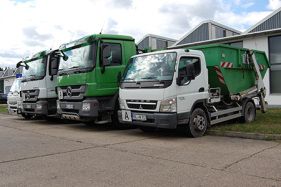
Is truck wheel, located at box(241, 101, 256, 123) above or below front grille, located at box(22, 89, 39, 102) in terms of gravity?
below

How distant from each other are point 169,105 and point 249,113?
453 cm

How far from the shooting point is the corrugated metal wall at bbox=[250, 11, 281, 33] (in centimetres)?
1912

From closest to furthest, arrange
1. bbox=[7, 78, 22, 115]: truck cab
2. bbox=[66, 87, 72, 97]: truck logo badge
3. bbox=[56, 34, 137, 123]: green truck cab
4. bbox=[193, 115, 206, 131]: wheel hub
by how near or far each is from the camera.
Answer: bbox=[193, 115, 206, 131]: wheel hub, bbox=[56, 34, 137, 123]: green truck cab, bbox=[66, 87, 72, 97]: truck logo badge, bbox=[7, 78, 22, 115]: truck cab

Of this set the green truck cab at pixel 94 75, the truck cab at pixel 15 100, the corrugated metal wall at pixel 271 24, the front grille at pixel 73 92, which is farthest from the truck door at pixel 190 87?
the corrugated metal wall at pixel 271 24

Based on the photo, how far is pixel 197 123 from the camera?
32.1 feet

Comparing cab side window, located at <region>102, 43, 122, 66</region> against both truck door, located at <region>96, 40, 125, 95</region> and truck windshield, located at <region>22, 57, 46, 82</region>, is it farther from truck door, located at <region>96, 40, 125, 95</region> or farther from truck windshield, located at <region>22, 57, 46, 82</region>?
truck windshield, located at <region>22, 57, 46, 82</region>

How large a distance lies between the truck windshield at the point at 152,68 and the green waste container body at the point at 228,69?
6.29 feet

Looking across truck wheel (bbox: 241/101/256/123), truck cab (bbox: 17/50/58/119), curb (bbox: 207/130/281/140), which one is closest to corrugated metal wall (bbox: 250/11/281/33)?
truck wheel (bbox: 241/101/256/123)

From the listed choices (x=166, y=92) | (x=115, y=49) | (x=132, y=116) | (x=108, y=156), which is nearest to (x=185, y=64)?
(x=166, y=92)

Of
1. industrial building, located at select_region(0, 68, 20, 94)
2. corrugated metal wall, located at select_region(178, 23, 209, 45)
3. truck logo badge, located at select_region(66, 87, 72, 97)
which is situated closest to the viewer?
truck logo badge, located at select_region(66, 87, 72, 97)

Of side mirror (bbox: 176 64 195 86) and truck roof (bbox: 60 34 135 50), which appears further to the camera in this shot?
truck roof (bbox: 60 34 135 50)

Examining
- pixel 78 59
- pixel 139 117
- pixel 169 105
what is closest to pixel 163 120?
pixel 169 105

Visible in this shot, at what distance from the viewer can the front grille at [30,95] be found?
14.3 meters

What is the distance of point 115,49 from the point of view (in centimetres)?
1141
